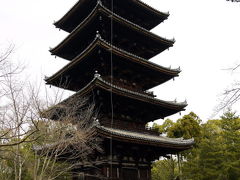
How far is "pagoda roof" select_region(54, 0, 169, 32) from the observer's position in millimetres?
18375

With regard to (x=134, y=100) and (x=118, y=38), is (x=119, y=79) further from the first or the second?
(x=118, y=38)

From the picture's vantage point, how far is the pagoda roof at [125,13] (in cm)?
1838

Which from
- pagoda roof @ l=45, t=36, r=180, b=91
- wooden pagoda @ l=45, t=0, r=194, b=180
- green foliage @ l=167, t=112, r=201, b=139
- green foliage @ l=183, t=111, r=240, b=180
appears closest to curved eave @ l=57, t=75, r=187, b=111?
wooden pagoda @ l=45, t=0, r=194, b=180

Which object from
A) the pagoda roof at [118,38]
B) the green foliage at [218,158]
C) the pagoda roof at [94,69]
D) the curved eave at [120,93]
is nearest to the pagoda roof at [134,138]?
the curved eave at [120,93]

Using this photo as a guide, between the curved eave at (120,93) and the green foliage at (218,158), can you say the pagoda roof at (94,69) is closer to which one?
the curved eave at (120,93)

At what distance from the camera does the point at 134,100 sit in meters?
14.8

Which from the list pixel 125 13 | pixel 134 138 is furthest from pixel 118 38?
pixel 134 138

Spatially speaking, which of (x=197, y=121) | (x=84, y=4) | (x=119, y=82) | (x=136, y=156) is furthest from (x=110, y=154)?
(x=197, y=121)

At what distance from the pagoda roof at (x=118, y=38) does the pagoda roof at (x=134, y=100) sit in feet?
14.7

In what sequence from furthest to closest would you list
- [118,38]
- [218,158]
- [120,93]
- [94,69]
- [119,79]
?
1. [218,158]
2. [118,38]
3. [119,79]
4. [94,69]
5. [120,93]

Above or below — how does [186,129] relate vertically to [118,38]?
below

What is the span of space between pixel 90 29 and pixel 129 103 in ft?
20.0

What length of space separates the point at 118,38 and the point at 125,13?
3.01m

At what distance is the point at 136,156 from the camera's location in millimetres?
14453
